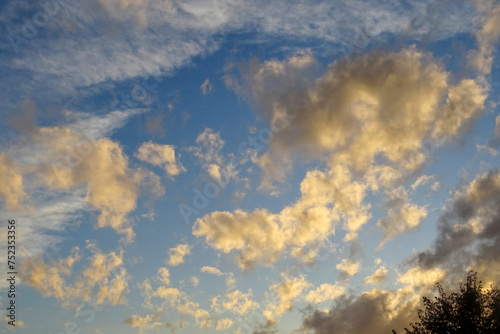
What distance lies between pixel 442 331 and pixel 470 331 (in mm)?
3592

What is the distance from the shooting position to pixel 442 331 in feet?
205

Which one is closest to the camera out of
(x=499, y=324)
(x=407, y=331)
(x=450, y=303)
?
(x=499, y=324)

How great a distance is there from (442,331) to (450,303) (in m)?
4.06

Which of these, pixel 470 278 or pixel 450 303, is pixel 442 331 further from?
pixel 470 278

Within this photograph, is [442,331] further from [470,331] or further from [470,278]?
[470,278]

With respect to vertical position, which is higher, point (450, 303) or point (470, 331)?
point (450, 303)

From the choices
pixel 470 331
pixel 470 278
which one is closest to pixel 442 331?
pixel 470 331

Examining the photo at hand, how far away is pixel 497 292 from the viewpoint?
2478 inches

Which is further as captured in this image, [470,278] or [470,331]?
[470,278]

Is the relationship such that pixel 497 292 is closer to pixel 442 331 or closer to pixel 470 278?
pixel 470 278

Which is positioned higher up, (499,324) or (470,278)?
(470,278)

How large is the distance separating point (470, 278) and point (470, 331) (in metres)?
7.83

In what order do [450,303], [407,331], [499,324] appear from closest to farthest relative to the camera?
[499,324] → [450,303] → [407,331]

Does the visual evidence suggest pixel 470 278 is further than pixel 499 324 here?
Yes
